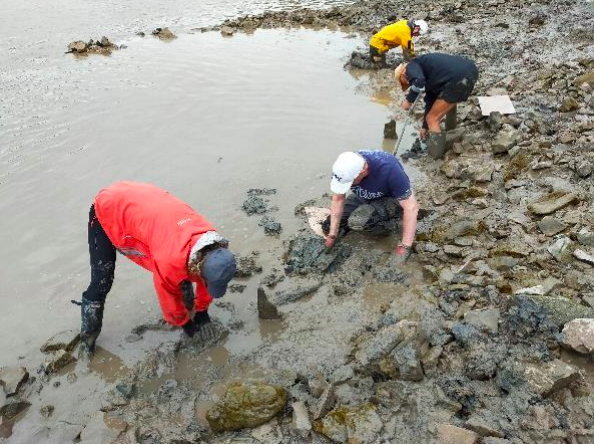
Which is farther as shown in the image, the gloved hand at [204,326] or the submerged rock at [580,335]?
the gloved hand at [204,326]

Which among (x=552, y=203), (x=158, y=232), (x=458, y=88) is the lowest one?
(x=552, y=203)

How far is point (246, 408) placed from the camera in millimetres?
3471

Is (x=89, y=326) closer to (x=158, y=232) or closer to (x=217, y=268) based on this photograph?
(x=158, y=232)

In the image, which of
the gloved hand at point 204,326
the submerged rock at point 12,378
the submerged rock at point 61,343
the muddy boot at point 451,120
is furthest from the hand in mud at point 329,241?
the muddy boot at point 451,120

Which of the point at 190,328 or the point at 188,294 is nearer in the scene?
the point at 188,294

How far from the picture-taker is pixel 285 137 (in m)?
8.38

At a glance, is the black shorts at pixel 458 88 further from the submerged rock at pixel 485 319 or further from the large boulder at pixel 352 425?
the large boulder at pixel 352 425

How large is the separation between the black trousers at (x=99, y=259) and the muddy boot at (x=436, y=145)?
5053 mm

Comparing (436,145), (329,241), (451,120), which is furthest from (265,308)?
(451,120)

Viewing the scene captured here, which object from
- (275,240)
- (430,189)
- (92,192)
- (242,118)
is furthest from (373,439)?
(242,118)

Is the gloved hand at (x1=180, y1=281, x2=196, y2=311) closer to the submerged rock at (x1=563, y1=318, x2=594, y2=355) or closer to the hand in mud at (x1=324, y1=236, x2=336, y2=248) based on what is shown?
the hand in mud at (x1=324, y1=236, x2=336, y2=248)

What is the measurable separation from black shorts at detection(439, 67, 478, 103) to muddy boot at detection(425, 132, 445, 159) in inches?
21.3

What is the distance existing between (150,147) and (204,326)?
4.67m

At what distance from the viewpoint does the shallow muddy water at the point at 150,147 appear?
201 inches
